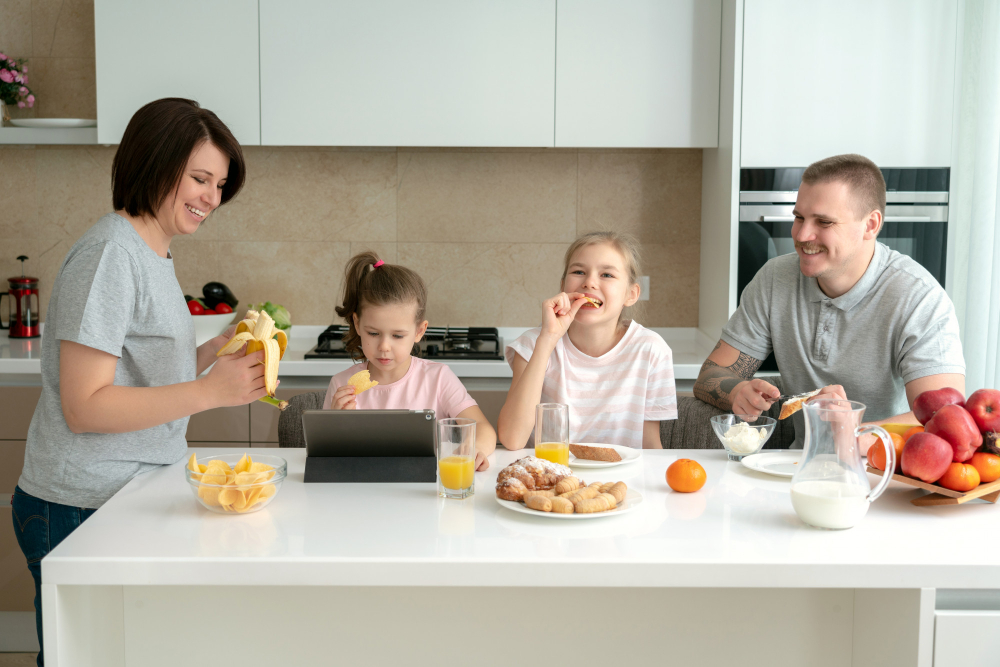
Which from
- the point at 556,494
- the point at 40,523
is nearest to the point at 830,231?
the point at 556,494

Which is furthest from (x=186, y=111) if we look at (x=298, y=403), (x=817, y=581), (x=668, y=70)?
(x=668, y=70)

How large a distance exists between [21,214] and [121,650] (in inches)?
98.3

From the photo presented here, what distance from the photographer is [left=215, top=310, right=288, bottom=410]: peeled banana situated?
1.31 meters

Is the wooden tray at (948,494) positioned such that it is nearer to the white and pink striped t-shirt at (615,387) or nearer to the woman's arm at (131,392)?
the white and pink striped t-shirt at (615,387)

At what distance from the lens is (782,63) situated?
263 cm

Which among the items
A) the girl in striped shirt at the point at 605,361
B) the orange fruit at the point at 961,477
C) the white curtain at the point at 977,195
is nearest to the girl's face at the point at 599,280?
the girl in striped shirt at the point at 605,361

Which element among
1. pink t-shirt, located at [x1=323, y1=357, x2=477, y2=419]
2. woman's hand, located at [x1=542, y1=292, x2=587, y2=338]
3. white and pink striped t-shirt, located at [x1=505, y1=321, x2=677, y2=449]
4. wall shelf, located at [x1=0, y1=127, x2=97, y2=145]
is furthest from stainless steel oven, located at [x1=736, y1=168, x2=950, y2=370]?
wall shelf, located at [x1=0, y1=127, x2=97, y2=145]

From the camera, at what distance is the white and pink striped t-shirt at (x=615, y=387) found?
75.7 inches

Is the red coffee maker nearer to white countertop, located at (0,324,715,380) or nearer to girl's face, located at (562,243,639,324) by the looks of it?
white countertop, located at (0,324,715,380)

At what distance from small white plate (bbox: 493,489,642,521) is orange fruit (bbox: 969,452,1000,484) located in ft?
1.69

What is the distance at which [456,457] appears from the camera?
130cm

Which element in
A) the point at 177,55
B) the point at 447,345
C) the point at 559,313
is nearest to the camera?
the point at 559,313

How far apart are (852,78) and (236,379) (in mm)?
2229

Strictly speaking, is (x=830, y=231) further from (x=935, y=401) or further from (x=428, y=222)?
(x=428, y=222)
